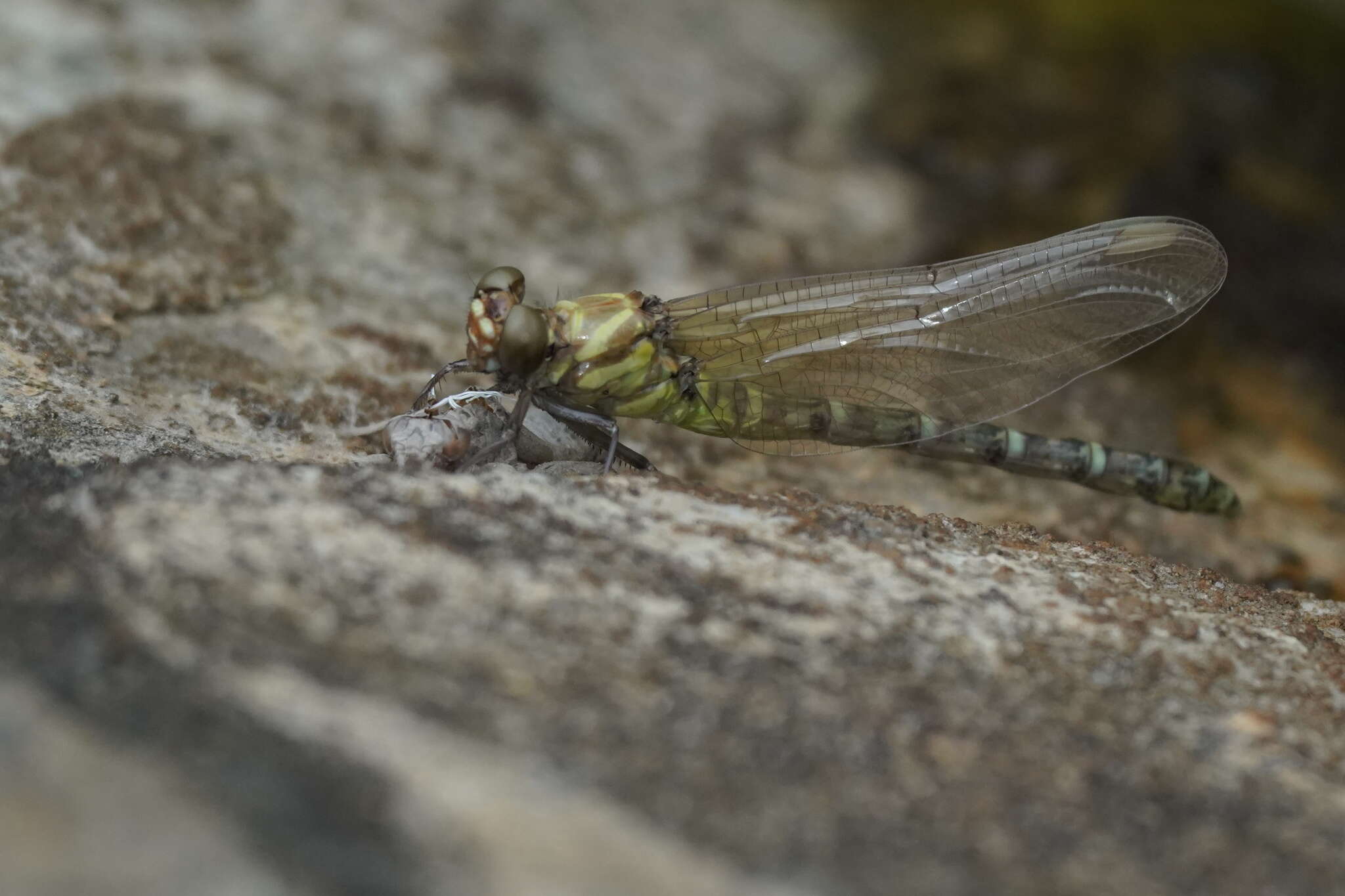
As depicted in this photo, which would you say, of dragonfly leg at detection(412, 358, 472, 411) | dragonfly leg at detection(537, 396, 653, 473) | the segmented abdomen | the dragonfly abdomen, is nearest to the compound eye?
dragonfly leg at detection(412, 358, 472, 411)

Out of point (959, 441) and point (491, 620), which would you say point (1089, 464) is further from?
point (491, 620)

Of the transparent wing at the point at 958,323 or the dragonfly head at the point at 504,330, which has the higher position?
the transparent wing at the point at 958,323

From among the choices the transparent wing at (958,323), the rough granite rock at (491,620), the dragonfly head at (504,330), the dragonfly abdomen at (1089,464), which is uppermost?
the transparent wing at (958,323)

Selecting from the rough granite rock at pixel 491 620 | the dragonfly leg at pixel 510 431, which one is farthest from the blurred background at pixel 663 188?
the dragonfly leg at pixel 510 431

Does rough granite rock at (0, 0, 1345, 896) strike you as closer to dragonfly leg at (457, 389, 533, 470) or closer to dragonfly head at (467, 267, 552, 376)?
dragonfly leg at (457, 389, 533, 470)

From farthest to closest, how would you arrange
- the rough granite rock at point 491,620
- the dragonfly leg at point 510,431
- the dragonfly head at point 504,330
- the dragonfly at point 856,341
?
the dragonfly at point 856,341 → the dragonfly head at point 504,330 → the dragonfly leg at point 510,431 → the rough granite rock at point 491,620

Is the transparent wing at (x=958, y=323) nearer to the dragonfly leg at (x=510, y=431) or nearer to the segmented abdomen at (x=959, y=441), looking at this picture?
the segmented abdomen at (x=959, y=441)

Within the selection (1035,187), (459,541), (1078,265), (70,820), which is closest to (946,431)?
(1078,265)
